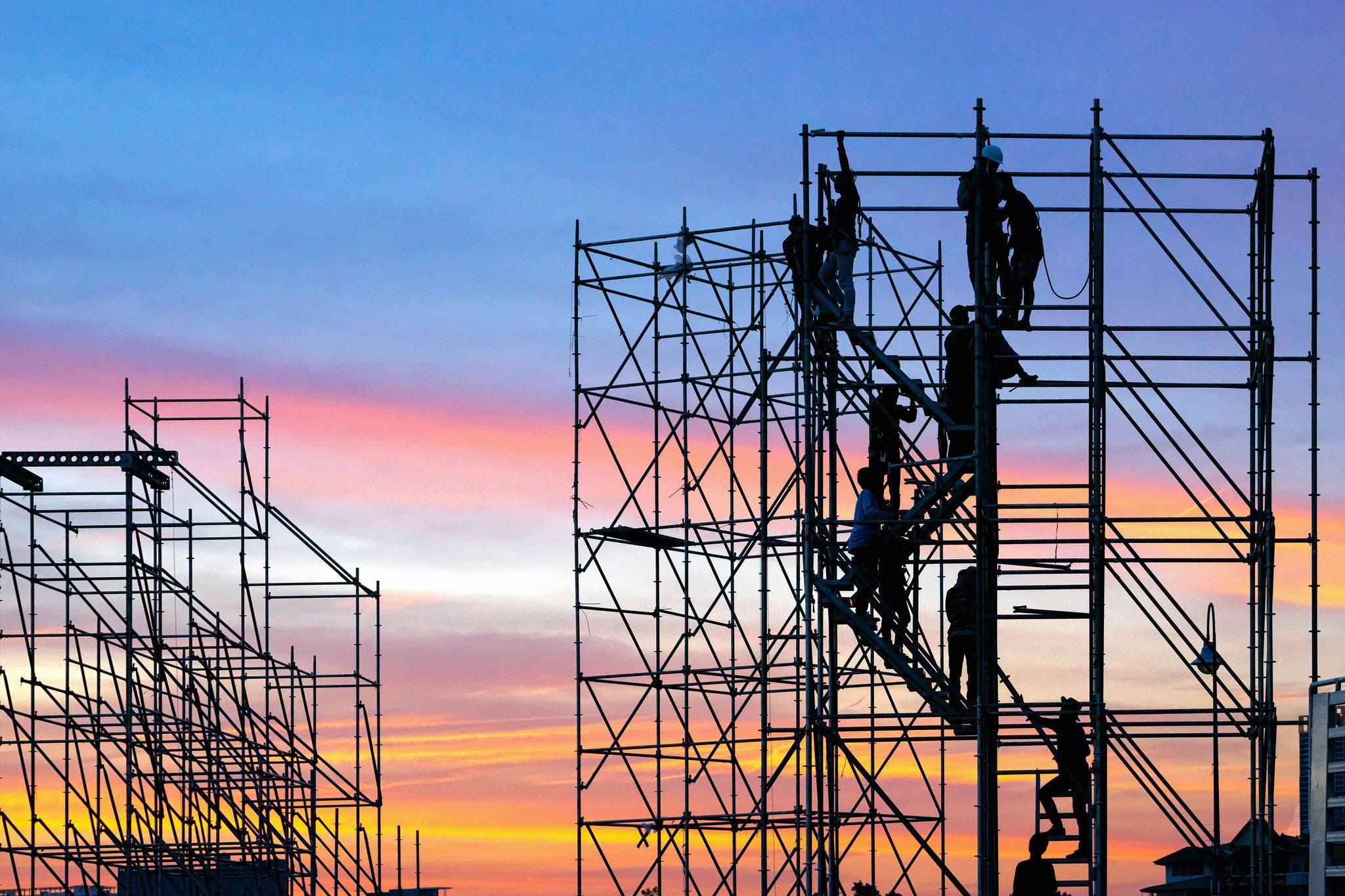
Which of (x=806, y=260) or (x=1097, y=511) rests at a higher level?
(x=806, y=260)

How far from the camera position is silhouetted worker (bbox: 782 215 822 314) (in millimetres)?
21719

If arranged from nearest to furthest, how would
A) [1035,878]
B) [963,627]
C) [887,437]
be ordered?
[1035,878] → [963,627] → [887,437]

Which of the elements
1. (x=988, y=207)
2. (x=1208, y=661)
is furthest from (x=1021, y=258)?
(x=1208, y=661)

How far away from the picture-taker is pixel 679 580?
2800 cm

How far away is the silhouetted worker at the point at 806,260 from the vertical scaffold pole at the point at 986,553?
5.54ft

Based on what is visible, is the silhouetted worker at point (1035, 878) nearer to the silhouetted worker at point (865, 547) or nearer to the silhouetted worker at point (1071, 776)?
the silhouetted worker at point (1071, 776)

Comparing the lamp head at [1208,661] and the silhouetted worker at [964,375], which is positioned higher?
the silhouetted worker at [964,375]

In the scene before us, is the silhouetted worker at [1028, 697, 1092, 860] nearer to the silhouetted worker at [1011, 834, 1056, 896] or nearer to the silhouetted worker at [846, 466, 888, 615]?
the silhouetted worker at [1011, 834, 1056, 896]

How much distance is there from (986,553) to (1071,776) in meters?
2.30

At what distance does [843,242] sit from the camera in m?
22.1

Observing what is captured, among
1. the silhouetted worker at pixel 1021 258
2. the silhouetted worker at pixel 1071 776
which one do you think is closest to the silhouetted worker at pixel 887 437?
the silhouetted worker at pixel 1021 258

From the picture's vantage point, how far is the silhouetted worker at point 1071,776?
20.7m

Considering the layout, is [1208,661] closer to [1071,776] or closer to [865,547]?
[1071,776]

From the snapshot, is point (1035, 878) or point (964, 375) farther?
point (964, 375)
